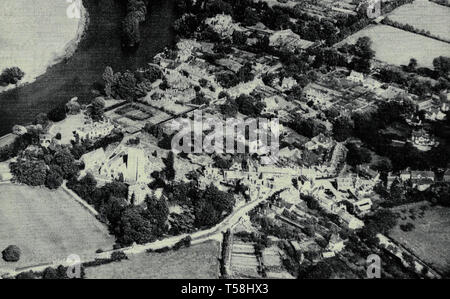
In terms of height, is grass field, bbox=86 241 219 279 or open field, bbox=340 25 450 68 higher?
open field, bbox=340 25 450 68

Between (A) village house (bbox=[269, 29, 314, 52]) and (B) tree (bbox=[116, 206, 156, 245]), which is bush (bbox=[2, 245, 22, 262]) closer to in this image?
(B) tree (bbox=[116, 206, 156, 245])

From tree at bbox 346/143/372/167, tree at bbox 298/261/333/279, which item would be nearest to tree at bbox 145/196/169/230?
tree at bbox 298/261/333/279

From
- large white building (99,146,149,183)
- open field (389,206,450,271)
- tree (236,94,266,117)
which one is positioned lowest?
open field (389,206,450,271)

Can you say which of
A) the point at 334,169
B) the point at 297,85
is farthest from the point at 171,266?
the point at 297,85

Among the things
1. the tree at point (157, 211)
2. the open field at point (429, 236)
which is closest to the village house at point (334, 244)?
the open field at point (429, 236)

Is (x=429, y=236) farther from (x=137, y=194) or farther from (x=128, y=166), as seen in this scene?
(x=128, y=166)

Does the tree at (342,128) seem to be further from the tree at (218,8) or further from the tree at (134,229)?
the tree at (218,8)

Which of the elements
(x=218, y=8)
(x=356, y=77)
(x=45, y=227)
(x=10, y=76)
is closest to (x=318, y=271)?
(x=45, y=227)
